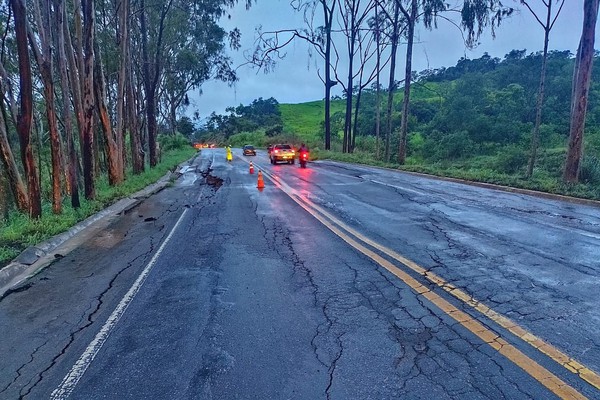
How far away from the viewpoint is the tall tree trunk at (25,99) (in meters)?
9.12

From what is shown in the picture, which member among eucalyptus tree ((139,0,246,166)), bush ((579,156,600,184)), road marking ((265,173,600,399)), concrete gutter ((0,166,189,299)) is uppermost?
eucalyptus tree ((139,0,246,166))

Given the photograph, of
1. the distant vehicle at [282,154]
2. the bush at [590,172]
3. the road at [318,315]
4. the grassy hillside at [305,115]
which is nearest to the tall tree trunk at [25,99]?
the road at [318,315]

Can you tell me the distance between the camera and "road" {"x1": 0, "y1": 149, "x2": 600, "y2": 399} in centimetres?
318

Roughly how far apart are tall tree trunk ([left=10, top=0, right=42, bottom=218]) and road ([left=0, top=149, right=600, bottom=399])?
247cm

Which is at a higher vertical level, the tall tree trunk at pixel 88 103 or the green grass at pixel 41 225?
the tall tree trunk at pixel 88 103

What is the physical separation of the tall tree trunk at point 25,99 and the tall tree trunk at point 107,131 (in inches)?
259

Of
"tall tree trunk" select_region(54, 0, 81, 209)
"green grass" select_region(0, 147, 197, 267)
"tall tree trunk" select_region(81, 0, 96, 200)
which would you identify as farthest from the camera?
"tall tree trunk" select_region(81, 0, 96, 200)

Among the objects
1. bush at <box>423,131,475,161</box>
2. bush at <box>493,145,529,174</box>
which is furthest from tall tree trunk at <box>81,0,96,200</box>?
bush at <box>423,131,475,161</box>

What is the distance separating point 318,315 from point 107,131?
14.9 metres

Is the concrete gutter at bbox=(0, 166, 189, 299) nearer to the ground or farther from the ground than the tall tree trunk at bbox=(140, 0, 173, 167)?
nearer to the ground

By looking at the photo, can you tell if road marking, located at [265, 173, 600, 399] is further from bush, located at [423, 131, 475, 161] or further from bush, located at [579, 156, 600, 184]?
bush, located at [423, 131, 475, 161]

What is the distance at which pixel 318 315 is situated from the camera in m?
4.31

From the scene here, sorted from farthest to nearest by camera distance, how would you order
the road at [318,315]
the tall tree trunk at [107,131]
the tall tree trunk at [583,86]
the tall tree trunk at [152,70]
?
the tall tree trunk at [152,70]
the tall tree trunk at [107,131]
the tall tree trunk at [583,86]
the road at [318,315]

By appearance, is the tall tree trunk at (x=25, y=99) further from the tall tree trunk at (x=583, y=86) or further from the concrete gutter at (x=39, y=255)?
the tall tree trunk at (x=583, y=86)
